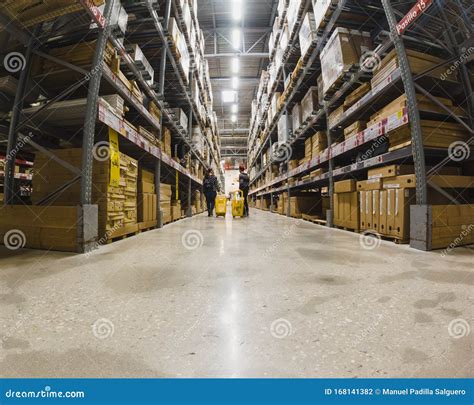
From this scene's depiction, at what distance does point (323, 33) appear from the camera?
4.68m

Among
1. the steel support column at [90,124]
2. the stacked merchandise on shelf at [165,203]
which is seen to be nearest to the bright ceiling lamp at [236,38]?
the stacked merchandise on shelf at [165,203]

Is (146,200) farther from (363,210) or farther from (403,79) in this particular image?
(403,79)

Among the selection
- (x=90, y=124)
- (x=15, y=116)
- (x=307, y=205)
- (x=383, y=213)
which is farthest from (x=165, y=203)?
(x=383, y=213)

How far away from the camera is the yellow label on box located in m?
3.15

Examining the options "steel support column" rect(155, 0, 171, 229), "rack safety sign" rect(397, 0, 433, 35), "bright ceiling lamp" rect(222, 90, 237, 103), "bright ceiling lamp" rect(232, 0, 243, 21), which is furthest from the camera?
"bright ceiling lamp" rect(222, 90, 237, 103)

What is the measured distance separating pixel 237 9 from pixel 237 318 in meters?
12.6

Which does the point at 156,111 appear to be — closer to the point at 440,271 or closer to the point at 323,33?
the point at 323,33

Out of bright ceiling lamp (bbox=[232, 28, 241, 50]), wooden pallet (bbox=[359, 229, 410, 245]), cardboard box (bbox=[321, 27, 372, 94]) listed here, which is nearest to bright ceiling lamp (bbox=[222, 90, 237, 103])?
bright ceiling lamp (bbox=[232, 28, 241, 50])

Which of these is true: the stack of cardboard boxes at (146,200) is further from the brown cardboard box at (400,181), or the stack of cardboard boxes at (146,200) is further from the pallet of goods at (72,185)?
the brown cardboard box at (400,181)

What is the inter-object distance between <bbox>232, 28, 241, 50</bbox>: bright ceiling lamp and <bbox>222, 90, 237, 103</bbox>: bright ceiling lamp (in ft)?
16.1

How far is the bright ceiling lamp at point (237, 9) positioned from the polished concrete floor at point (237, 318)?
38.4 feet

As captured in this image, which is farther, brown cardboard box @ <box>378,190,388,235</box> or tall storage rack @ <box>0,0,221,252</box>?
brown cardboard box @ <box>378,190,388,235</box>

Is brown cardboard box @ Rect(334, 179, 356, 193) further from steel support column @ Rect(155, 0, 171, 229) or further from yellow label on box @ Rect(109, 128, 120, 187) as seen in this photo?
yellow label on box @ Rect(109, 128, 120, 187)

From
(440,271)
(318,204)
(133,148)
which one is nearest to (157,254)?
(440,271)
